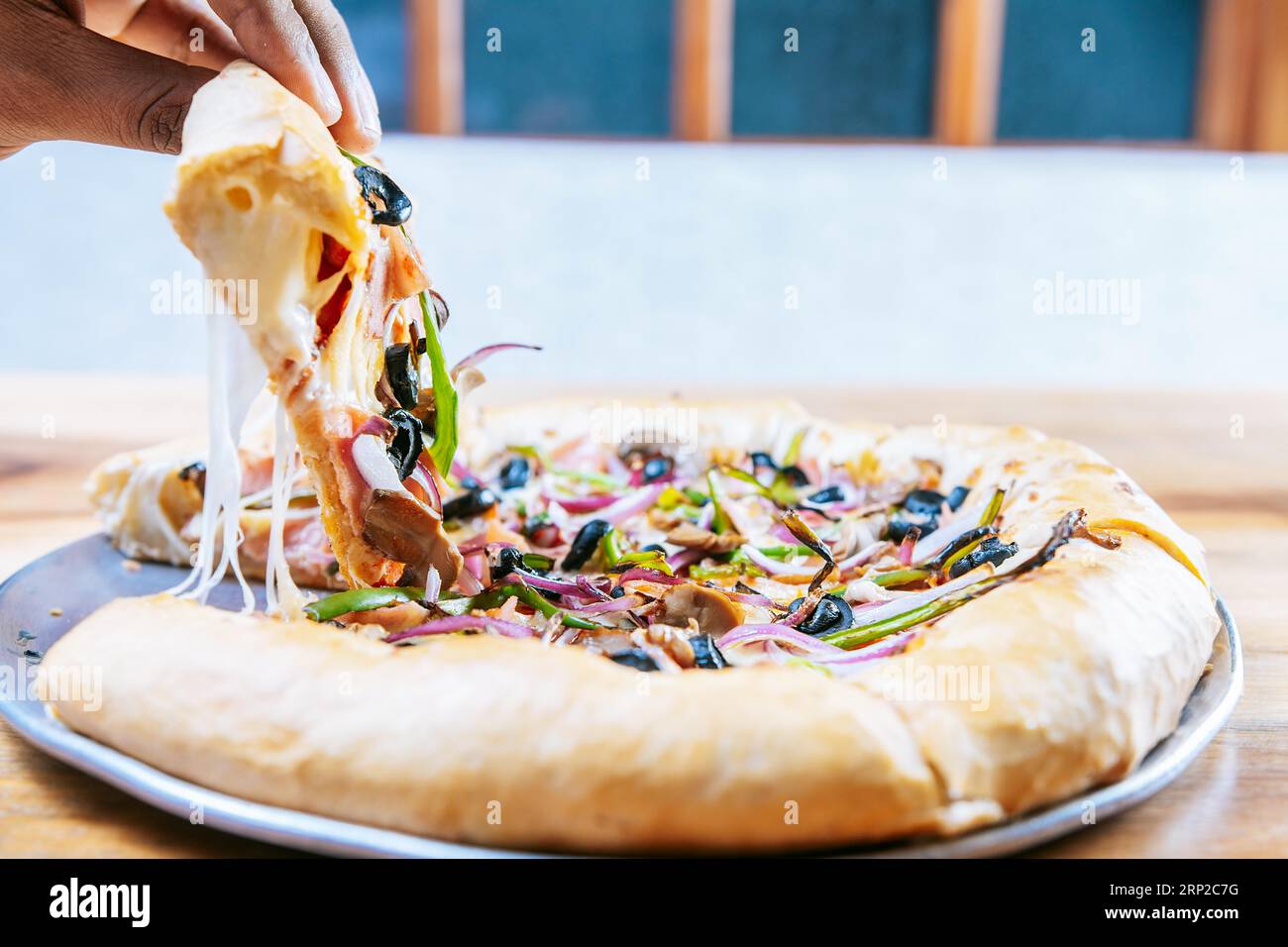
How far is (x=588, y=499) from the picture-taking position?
11.7 feet

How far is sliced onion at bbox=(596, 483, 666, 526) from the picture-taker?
3.42 metres

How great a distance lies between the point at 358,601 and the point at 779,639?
82cm

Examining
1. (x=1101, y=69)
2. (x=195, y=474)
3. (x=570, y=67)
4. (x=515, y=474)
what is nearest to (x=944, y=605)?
(x=515, y=474)

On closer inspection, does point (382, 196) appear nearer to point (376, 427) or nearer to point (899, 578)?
point (376, 427)

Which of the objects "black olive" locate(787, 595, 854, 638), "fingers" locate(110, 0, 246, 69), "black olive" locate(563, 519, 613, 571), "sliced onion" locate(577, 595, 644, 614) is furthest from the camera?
"fingers" locate(110, 0, 246, 69)

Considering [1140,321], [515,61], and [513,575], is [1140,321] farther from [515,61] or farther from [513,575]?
[513,575]

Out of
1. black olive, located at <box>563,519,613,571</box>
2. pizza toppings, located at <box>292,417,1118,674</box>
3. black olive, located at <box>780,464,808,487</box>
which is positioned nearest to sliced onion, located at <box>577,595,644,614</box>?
pizza toppings, located at <box>292,417,1118,674</box>

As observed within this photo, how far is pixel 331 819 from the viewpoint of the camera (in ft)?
5.87

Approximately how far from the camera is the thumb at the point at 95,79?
2.42 meters

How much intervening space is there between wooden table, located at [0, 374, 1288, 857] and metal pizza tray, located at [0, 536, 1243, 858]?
0.06 meters

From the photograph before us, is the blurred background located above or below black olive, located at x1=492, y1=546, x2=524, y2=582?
above

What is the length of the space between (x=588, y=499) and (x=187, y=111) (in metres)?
1.58

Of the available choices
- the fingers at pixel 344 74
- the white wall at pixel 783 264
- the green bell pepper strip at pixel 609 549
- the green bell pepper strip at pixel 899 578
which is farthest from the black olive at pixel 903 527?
the white wall at pixel 783 264

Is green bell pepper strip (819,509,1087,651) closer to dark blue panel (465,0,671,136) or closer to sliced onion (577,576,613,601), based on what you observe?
sliced onion (577,576,613,601)
